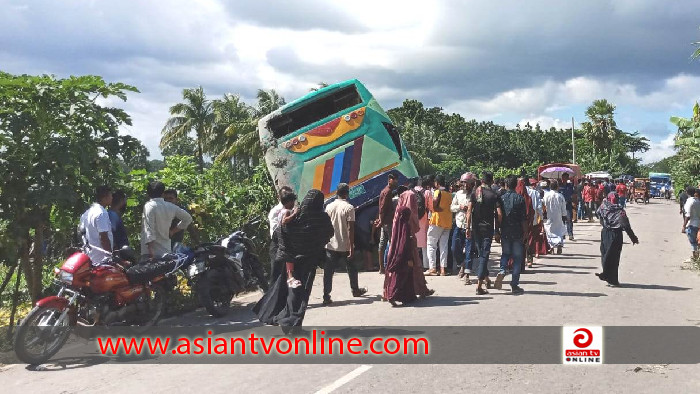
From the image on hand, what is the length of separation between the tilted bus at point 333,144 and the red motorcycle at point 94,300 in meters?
4.11

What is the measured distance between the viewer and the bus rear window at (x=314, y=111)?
1156cm

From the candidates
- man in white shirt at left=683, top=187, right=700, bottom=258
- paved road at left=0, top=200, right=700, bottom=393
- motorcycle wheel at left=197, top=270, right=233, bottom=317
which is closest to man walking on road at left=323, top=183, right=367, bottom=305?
paved road at left=0, top=200, right=700, bottom=393

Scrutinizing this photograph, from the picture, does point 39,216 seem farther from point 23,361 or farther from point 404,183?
point 404,183

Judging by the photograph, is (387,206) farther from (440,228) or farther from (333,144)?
(333,144)

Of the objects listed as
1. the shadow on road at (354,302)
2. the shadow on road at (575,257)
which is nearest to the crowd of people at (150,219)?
the shadow on road at (354,302)

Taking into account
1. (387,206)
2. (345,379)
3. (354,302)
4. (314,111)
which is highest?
(314,111)

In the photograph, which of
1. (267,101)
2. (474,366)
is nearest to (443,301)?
(474,366)

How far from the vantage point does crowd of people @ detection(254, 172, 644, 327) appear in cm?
652

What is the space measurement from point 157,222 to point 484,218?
4.71 metres

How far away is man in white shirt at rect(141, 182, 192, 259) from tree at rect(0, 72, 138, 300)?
71cm

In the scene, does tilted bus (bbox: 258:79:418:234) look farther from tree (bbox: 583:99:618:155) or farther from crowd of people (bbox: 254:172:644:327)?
tree (bbox: 583:99:618:155)

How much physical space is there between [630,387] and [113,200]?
19.6 ft

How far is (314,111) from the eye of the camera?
38.6ft

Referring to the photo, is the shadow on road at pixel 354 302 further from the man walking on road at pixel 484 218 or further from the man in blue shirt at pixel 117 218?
the man in blue shirt at pixel 117 218
